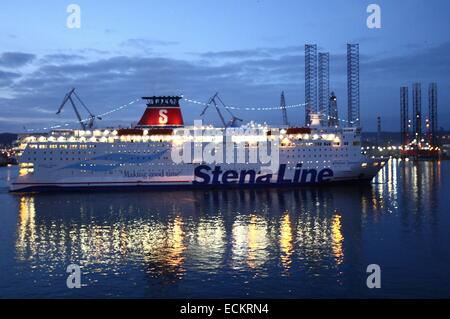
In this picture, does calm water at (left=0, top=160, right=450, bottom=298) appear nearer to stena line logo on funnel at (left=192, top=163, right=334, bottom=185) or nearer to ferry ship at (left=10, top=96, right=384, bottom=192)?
ferry ship at (left=10, top=96, right=384, bottom=192)

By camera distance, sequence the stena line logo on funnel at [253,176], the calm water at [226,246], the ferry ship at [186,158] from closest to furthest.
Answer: the calm water at [226,246], the ferry ship at [186,158], the stena line logo on funnel at [253,176]

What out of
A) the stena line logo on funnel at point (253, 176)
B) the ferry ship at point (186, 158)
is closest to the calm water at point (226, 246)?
the ferry ship at point (186, 158)

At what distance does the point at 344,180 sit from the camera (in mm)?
31203

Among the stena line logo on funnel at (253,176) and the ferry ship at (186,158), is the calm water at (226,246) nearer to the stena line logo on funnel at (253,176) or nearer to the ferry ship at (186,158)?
the ferry ship at (186,158)

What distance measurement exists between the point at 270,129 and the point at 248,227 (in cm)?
1475

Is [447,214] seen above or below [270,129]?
below

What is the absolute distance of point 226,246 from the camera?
1512 centimetres

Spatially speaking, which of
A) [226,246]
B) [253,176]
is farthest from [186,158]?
[226,246]

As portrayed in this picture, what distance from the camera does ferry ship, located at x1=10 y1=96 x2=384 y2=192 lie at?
2995cm

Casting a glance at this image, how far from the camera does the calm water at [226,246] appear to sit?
11.4 meters
